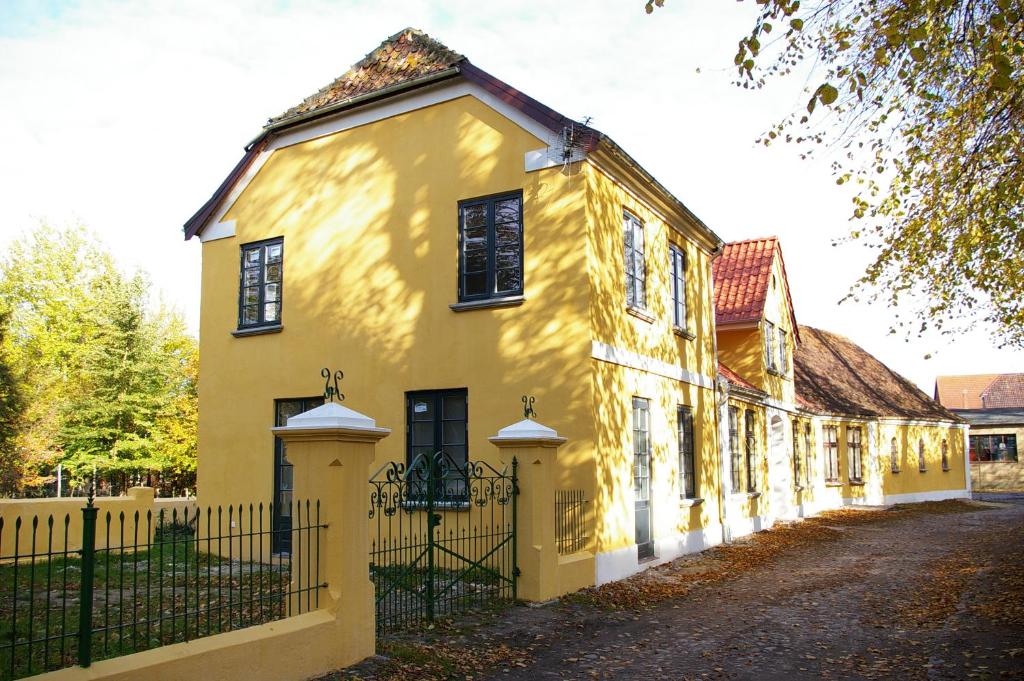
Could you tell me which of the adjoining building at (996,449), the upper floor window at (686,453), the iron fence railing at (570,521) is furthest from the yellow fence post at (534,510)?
the adjoining building at (996,449)

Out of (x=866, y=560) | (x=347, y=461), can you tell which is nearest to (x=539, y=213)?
(x=347, y=461)

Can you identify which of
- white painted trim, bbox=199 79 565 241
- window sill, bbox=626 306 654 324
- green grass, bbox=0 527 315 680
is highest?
white painted trim, bbox=199 79 565 241

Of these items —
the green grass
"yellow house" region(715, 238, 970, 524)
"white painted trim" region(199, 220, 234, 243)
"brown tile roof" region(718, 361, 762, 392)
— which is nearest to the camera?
the green grass

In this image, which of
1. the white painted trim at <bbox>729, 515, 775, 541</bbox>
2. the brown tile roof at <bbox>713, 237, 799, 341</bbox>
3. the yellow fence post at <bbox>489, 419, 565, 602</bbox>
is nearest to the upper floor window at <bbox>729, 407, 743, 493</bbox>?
the white painted trim at <bbox>729, 515, 775, 541</bbox>

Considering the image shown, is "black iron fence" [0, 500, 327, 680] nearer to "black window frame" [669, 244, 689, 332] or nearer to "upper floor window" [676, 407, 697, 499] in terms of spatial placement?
"upper floor window" [676, 407, 697, 499]

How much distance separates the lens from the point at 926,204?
1201 centimetres

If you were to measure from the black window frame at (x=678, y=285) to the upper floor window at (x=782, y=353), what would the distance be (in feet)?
28.3

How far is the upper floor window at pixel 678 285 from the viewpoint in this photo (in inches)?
650

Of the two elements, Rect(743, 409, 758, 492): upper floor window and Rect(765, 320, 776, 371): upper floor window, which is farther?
Rect(765, 320, 776, 371): upper floor window

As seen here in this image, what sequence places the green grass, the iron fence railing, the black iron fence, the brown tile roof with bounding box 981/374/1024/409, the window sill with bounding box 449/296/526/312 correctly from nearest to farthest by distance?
the black iron fence
the green grass
the iron fence railing
the window sill with bounding box 449/296/526/312
the brown tile roof with bounding box 981/374/1024/409

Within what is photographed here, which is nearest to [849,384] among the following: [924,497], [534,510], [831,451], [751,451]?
[831,451]

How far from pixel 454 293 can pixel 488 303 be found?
2.34 feet

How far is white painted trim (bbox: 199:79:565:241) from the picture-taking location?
43.2ft

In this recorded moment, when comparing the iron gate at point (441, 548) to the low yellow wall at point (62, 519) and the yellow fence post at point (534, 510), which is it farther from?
the low yellow wall at point (62, 519)
